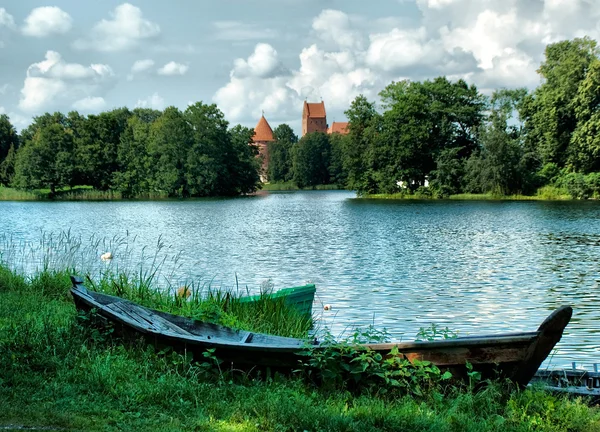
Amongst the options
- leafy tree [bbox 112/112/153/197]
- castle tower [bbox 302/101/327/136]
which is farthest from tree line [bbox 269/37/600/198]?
castle tower [bbox 302/101/327/136]

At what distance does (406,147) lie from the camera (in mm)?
71938

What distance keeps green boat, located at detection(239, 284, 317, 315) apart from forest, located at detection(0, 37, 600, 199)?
52736 millimetres

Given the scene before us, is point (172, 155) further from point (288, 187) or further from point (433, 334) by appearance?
point (433, 334)

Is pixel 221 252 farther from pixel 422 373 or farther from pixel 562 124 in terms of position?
pixel 562 124

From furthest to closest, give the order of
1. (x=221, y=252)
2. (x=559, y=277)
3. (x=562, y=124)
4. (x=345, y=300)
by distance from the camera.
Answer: (x=562, y=124) → (x=221, y=252) → (x=559, y=277) → (x=345, y=300)

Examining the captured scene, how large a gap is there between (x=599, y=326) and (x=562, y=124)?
54170mm

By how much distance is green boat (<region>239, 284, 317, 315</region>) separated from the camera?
1057 cm

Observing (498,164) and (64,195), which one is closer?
(498,164)

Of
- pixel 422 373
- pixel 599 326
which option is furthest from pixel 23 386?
pixel 599 326

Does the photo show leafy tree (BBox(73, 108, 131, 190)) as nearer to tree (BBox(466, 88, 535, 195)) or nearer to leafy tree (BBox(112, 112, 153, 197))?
leafy tree (BBox(112, 112, 153, 197))

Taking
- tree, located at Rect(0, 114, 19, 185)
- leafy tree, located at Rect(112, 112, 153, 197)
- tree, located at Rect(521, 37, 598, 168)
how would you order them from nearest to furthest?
tree, located at Rect(521, 37, 598, 168) → leafy tree, located at Rect(112, 112, 153, 197) → tree, located at Rect(0, 114, 19, 185)

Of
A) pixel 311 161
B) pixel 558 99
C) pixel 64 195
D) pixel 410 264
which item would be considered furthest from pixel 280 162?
pixel 410 264

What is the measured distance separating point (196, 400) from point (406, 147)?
224ft

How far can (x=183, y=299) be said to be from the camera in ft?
34.9
